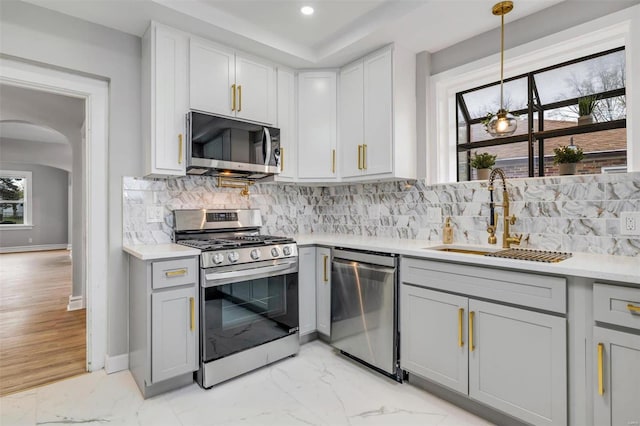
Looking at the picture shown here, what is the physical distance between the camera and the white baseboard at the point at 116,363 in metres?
2.43

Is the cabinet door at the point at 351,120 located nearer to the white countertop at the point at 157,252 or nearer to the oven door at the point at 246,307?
the oven door at the point at 246,307

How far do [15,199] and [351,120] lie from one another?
10459 millimetres

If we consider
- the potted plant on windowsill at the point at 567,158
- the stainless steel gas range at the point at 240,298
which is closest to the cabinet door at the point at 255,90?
the stainless steel gas range at the point at 240,298

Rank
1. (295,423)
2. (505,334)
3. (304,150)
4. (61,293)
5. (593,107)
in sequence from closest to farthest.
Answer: (505,334) < (295,423) < (593,107) < (304,150) < (61,293)

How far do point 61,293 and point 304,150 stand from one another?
4.15m

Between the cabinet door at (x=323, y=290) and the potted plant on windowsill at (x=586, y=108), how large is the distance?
1954mm

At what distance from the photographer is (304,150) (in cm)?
313

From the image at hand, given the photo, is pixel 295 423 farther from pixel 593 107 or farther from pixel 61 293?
pixel 61 293

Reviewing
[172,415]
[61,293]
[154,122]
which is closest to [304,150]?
[154,122]

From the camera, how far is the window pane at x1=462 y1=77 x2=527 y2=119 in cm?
249

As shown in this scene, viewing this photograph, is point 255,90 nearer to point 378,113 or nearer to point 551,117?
point 378,113

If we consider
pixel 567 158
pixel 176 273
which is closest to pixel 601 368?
pixel 567 158

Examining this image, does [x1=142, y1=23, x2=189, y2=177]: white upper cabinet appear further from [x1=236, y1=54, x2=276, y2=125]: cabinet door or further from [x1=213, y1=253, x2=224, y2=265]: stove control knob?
[x1=213, y1=253, x2=224, y2=265]: stove control knob

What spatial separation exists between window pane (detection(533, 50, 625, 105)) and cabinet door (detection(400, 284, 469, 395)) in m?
1.62
